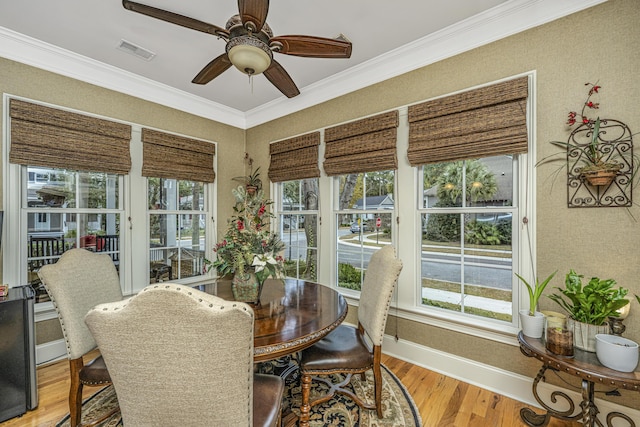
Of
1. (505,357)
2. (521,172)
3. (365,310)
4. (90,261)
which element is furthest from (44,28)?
(505,357)

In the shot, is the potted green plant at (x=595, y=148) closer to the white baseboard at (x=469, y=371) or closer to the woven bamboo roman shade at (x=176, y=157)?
the white baseboard at (x=469, y=371)

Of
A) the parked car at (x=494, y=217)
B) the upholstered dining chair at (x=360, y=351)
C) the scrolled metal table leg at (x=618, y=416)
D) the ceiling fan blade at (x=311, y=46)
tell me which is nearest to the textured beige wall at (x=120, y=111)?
the ceiling fan blade at (x=311, y=46)

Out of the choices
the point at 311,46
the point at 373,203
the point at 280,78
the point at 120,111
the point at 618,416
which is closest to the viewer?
the point at 618,416

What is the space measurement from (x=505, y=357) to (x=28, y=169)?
4.36 meters

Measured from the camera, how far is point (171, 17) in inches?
59.6

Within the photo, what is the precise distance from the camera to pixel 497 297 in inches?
89.0

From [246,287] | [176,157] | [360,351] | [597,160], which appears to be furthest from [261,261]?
[176,157]

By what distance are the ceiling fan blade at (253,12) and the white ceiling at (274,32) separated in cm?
64

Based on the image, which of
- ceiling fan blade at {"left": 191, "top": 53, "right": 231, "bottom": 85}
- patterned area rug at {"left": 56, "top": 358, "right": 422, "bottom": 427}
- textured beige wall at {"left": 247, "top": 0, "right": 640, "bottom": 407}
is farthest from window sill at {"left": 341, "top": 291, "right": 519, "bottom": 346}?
ceiling fan blade at {"left": 191, "top": 53, "right": 231, "bottom": 85}

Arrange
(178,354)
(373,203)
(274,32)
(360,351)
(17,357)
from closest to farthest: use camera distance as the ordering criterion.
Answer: (178,354), (360,351), (17,357), (274,32), (373,203)

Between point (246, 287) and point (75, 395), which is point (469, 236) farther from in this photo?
point (75, 395)

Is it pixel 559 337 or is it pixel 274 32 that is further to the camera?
pixel 274 32

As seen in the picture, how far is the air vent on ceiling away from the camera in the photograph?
2.51 m

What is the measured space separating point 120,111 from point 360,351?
3403 millimetres
